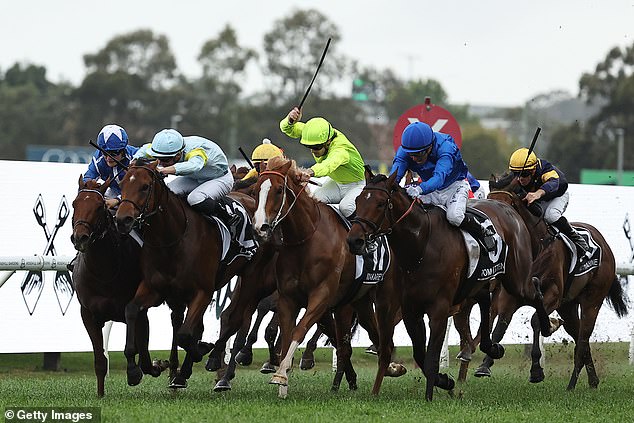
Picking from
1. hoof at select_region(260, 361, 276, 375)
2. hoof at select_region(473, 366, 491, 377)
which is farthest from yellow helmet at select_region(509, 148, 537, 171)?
hoof at select_region(260, 361, 276, 375)

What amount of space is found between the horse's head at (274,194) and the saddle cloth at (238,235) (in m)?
0.81

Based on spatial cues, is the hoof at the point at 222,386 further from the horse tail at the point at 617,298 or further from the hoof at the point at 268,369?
the horse tail at the point at 617,298

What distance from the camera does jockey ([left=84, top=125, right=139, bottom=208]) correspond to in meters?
9.52

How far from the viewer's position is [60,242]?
39.0ft

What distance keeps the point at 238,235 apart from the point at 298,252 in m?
0.81

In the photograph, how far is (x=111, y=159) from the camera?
9.57 metres

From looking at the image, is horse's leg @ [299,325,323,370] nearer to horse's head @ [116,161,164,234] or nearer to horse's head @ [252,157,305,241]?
horse's head @ [252,157,305,241]

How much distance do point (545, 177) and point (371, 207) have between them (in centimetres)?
308

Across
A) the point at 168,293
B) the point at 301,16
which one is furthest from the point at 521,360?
the point at 301,16

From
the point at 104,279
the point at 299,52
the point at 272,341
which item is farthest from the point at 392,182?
the point at 299,52

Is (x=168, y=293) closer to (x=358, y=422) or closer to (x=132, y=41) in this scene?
(x=358, y=422)

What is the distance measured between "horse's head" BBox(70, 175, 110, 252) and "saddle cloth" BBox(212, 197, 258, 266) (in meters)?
1.01

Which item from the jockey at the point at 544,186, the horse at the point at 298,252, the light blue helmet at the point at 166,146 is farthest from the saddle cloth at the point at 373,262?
the jockey at the point at 544,186

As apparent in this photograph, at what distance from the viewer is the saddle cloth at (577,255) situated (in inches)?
445
